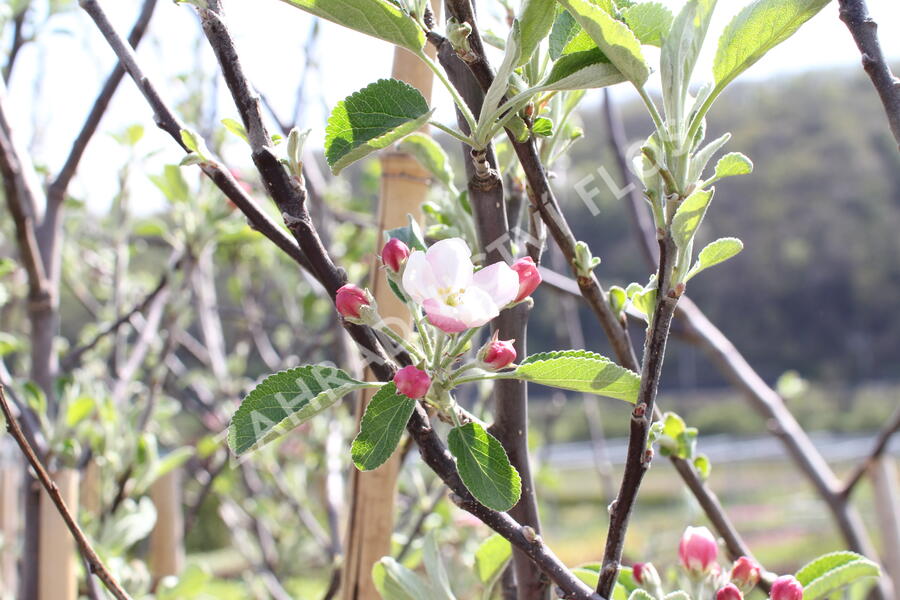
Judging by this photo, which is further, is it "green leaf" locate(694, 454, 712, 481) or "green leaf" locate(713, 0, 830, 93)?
"green leaf" locate(694, 454, 712, 481)

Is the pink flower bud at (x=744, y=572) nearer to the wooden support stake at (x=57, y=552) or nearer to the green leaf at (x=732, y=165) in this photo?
the green leaf at (x=732, y=165)

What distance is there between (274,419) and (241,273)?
259 centimetres

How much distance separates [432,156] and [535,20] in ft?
0.80

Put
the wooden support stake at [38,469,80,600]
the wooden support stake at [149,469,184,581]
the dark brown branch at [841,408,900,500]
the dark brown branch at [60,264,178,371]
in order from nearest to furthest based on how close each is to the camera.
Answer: the wooden support stake at [38,469,80,600]
the dark brown branch at [841,408,900,500]
the dark brown branch at [60,264,178,371]
the wooden support stake at [149,469,184,581]

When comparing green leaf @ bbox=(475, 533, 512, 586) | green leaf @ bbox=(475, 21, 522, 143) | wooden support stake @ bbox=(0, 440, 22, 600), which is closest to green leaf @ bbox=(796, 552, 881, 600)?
green leaf @ bbox=(475, 533, 512, 586)

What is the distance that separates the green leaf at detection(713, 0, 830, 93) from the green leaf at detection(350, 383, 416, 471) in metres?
0.27

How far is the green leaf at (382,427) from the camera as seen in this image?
0.49m

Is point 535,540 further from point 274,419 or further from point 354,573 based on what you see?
point 354,573

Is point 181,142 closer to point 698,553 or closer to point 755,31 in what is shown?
point 755,31

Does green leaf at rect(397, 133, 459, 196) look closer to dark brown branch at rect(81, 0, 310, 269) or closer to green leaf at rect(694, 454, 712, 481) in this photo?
dark brown branch at rect(81, 0, 310, 269)

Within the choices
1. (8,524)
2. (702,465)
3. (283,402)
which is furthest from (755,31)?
(8,524)

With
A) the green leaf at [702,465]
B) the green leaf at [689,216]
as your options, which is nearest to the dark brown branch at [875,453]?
the green leaf at [702,465]

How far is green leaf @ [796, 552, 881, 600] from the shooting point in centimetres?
62

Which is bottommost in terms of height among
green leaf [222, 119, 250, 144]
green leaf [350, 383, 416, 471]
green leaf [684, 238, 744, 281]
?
green leaf [350, 383, 416, 471]
